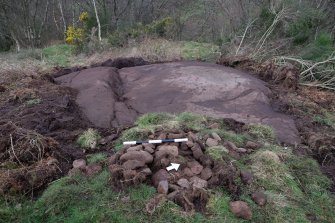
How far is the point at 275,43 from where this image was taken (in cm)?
771

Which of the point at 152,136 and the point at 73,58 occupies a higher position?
the point at 152,136

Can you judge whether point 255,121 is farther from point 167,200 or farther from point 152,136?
point 167,200

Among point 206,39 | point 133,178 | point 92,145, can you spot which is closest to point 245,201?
point 133,178

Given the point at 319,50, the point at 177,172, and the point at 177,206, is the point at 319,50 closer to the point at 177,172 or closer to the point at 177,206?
the point at 177,172

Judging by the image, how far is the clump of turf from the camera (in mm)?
3699

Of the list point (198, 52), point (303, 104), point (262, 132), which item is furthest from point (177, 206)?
point (198, 52)

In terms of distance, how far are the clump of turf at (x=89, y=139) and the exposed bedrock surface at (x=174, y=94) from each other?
46 cm

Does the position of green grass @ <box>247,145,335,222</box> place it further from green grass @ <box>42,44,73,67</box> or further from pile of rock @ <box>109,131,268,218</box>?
green grass @ <box>42,44,73,67</box>

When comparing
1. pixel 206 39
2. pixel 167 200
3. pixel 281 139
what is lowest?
pixel 206 39

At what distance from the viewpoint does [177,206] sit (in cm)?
266

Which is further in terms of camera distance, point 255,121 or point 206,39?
point 206,39

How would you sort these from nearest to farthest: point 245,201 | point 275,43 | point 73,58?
point 245,201 → point 275,43 → point 73,58

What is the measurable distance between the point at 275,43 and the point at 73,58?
544 centimetres

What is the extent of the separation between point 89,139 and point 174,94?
1814 millimetres
